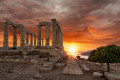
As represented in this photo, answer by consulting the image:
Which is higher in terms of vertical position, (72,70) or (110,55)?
(110,55)

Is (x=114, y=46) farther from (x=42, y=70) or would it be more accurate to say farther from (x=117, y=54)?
(x=42, y=70)

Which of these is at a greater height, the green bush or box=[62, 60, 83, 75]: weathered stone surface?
the green bush

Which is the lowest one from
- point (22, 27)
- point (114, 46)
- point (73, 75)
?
point (73, 75)

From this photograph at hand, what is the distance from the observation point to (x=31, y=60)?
1311 centimetres

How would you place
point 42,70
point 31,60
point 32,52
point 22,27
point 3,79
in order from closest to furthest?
point 3,79 → point 42,70 → point 31,60 → point 32,52 → point 22,27

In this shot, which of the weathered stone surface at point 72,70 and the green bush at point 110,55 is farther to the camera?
the green bush at point 110,55

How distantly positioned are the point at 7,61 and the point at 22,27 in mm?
17589

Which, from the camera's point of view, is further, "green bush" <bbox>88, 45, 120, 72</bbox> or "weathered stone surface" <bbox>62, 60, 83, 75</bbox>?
"green bush" <bbox>88, 45, 120, 72</bbox>

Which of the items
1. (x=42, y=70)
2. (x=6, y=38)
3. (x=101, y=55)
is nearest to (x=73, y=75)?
(x=42, y=70)

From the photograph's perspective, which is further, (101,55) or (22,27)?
(22,27)

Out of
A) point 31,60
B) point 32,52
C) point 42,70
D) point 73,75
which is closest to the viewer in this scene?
point 73,75

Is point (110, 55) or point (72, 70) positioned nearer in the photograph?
point (110, 55)

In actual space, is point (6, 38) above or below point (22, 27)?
below

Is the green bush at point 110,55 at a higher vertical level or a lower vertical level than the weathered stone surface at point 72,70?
higher
